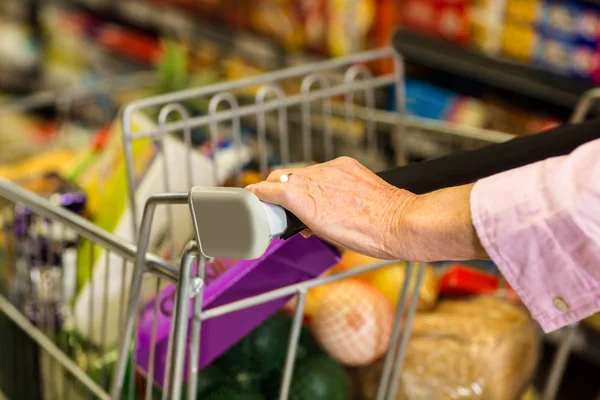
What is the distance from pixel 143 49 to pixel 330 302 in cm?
246

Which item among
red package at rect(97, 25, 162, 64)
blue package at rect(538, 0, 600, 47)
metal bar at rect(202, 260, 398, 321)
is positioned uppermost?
blue package at rect(538, 0, 600, 47)

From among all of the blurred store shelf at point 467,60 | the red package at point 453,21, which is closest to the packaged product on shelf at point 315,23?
the red package at point 453,21

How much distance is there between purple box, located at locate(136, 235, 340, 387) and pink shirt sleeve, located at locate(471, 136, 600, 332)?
284 millimetres

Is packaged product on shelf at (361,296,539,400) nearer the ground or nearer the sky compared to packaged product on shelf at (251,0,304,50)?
nearer the ground

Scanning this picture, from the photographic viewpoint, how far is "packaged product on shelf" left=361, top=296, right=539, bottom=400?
112 centimetres

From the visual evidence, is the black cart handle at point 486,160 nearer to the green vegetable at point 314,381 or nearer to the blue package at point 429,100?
the green vegetable at point 314,381

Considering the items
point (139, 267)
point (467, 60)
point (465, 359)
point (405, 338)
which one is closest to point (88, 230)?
point (139, 267)

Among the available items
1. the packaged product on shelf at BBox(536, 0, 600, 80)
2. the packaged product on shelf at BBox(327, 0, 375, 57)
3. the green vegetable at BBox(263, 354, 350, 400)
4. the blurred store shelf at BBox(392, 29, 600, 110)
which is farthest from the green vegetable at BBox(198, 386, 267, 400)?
the packaged product on shelf at BBox(327, 0, 375, 57)

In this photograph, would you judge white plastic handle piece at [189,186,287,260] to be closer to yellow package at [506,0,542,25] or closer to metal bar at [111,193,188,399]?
metal bar at [111,193,188,399]

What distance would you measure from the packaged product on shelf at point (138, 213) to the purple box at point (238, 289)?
22 centimetres

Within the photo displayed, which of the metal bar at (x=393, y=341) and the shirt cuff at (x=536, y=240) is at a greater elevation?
the shirt cuff at (x=536, y=240)

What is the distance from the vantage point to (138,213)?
133 cm

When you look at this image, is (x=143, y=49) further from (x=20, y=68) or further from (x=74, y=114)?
(x=20, y=68)

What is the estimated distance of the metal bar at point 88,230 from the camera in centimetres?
89
